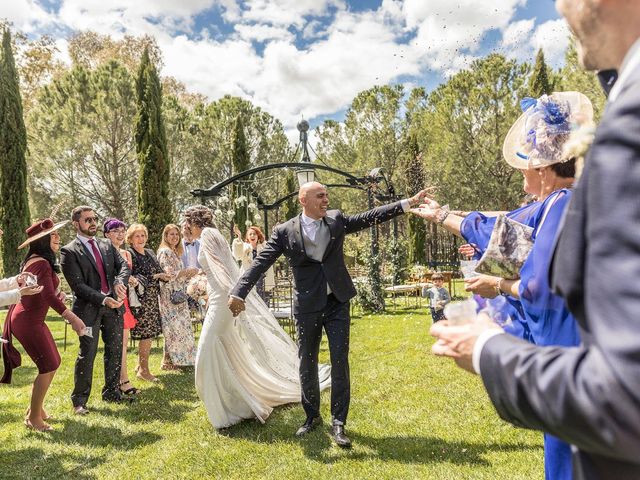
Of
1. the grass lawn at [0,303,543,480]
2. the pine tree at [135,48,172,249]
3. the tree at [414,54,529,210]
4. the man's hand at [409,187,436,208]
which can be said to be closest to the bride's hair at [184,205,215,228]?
the grass lawn at [0,303,543,480]

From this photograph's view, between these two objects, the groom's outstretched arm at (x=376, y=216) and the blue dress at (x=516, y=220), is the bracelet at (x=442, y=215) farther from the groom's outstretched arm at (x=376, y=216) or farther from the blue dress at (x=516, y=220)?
the groom's outstretched arm at (x=376, y=216)

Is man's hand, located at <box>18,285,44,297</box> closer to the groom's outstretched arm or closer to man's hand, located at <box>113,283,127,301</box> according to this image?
man's hand, located at <box>113,283,127,301</box>

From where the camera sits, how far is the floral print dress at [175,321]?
7.32 meters

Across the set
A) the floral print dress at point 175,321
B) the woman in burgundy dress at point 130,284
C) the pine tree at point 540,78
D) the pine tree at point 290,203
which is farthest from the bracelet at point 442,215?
the pine tree at point 290,203

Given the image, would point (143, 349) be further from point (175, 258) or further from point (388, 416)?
point (388, 416)

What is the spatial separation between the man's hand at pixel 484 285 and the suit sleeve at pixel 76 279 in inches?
178

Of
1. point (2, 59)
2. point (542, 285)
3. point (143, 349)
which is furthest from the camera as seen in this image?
point (2, 59)

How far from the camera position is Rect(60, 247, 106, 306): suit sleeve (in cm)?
532

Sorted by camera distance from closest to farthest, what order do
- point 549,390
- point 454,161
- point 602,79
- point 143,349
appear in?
point 549,390 < point 602,79 < point 143,349 < point 454,161

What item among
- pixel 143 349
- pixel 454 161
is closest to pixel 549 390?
pixel 143 349

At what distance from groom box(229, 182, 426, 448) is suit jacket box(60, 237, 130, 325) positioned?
6.80 ft

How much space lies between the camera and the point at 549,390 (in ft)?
A: 2.61

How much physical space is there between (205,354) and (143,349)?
278 centimetres

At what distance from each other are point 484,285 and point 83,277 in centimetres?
482
